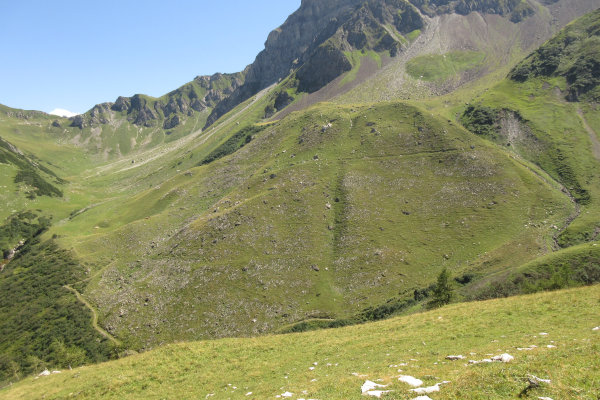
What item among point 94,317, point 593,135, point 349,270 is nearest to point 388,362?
point 349,270

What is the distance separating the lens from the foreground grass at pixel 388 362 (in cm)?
1523

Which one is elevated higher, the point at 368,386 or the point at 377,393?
the point at 377,393

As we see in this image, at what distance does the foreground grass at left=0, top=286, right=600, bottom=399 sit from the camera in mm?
15228

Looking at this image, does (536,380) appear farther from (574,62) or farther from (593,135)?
(574,62)

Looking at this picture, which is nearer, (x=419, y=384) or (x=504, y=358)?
(x=419, y=384)

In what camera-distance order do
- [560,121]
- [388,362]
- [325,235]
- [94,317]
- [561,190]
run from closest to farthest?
[388,362]
[94,317]
[325,235]
[561,190]
[560,121]

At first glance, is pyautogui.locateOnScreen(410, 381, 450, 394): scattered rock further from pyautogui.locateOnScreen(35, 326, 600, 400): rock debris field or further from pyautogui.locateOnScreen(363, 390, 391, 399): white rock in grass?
pyautogui.locateOnScreen(363, 390, 391, 399): white rock in grass

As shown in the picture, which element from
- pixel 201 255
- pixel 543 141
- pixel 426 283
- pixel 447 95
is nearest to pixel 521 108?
pixel 543 141

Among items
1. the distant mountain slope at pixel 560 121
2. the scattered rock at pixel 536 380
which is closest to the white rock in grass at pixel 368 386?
the scattered rock at pixel 536 380

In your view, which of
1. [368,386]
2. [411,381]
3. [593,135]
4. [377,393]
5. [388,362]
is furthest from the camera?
[593,135]

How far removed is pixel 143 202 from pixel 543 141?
194 metres

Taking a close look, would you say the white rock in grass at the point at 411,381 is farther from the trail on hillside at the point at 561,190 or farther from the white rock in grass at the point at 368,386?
the trail on hillside at the point at 561,190

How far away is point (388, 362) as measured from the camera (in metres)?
24.4

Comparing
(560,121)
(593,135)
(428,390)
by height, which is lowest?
(593,135)
